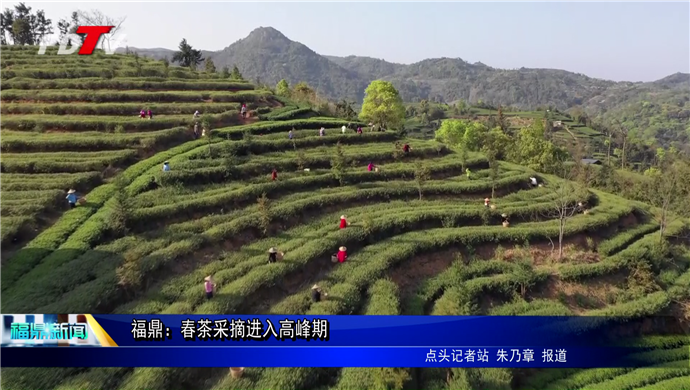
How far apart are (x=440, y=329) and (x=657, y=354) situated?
10.6m

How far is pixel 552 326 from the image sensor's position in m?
13.6

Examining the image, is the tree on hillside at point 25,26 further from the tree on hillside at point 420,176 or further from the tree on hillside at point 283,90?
the tree on hillside at point 420,176

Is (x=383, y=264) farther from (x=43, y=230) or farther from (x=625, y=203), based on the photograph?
(x=625, y=203)

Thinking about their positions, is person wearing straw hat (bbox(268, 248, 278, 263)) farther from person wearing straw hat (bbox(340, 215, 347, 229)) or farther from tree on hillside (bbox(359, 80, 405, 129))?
tree on hillside (bbox(359, 80, 405, 129))

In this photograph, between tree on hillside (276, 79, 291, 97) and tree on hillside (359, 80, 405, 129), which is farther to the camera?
tree on hillside (276, 79, 291, 97)

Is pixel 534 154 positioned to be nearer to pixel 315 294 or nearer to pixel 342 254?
pixel 342 254

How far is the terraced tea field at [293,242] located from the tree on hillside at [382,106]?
13.8 m

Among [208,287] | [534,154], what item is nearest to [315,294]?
[208,287]

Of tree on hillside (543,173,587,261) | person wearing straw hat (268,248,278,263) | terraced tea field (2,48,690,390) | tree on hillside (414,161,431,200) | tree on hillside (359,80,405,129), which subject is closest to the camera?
terraced tea field (2,48,690,390)

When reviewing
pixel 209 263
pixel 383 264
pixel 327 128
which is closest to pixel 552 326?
pixel 383 264

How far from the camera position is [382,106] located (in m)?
42.0

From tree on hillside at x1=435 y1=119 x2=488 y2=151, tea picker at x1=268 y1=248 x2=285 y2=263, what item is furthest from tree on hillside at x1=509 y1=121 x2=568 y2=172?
tea picker at x1=268 y1=248 x2=285 y2=263

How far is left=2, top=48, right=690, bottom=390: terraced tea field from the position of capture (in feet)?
43.0

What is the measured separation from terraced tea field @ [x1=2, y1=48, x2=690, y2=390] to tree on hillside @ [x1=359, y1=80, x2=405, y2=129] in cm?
1375
